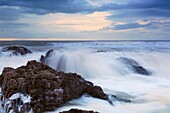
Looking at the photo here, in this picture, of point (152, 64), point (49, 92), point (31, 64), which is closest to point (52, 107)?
point (49, 92)

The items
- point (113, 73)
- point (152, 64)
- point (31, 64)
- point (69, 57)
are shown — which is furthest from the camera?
point (152, 64)

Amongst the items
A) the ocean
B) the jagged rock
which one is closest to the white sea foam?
the ocean

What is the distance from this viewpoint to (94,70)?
614 inches

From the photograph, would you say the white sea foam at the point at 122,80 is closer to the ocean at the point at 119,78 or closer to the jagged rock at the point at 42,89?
the ocean at the point at 119,78

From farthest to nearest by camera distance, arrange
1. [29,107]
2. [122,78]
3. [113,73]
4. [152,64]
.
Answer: [152,64]
[113,73]
[122,78]
[29,107]

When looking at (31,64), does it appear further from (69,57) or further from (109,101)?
(69,57)

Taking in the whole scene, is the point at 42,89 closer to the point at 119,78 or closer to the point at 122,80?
the point at 122,80

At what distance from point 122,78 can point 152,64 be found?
6.01 metres

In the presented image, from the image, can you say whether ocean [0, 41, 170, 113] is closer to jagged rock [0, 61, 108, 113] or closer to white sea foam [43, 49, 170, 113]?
white sea foam [43, 49, 170, 113]

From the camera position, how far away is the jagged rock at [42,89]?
6575 mm

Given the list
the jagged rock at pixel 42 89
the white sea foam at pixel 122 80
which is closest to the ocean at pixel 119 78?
the white sea foam at pixel 122 80

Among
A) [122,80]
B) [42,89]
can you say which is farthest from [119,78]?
[42,89]

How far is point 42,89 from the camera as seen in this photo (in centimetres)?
679

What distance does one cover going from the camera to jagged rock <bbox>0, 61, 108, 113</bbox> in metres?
6.57
